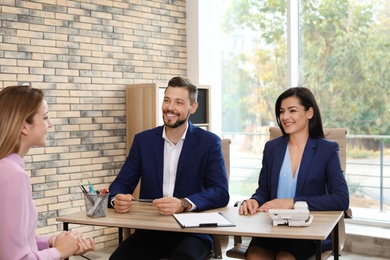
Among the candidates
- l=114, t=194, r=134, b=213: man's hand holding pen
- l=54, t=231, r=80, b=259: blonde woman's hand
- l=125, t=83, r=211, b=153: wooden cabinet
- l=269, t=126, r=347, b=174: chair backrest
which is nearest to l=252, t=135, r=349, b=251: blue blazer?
l=269, t=126, r=347, b=174: chair backrest

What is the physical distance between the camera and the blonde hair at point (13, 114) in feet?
6.82

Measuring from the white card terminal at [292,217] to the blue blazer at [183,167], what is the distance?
0.63 meters

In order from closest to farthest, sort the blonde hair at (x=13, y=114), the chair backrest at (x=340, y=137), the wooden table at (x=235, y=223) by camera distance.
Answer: the blonde hair at (x=13, y=114) → the wooden table at (x=235, y=223) → the chair backrest at (x=340, y=137)

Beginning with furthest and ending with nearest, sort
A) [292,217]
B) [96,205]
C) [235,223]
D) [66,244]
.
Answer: [96,205] < [235,223] < [292,217] < [66,244]

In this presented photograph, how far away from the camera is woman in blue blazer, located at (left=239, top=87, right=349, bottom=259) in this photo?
2.98 meters

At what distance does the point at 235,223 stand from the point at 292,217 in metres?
0.28

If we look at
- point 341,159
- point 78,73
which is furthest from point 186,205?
point 78,73

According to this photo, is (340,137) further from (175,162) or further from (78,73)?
(78,73)

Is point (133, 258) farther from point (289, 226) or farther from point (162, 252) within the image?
point (289, 226)

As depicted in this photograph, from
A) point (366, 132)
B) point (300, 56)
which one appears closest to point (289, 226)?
point (366, 132)

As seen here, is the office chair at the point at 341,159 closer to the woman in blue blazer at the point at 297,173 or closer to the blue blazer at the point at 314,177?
the woman in blue blazer at the point at 297,173

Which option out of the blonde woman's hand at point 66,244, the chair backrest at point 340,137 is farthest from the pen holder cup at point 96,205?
the chair backrest at point 340,137

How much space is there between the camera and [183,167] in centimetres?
328

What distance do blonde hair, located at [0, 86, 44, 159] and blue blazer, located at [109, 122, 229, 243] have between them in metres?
1.15
